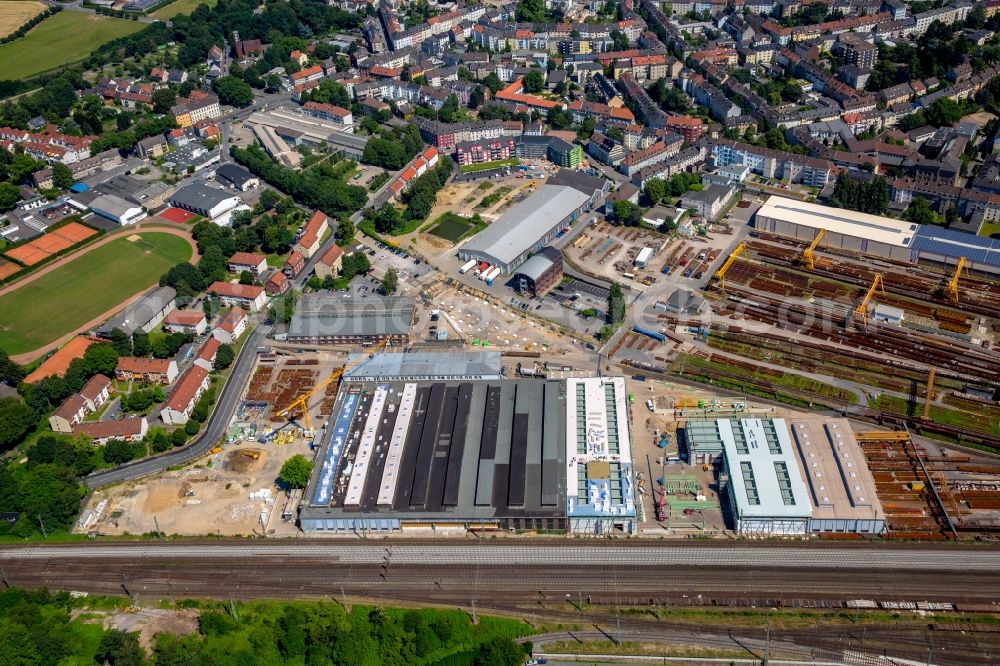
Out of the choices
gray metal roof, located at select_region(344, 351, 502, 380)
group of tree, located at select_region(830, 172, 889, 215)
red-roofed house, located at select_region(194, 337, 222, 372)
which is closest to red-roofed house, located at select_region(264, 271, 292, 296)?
red-roofed house, located at select_region(194, 337, 222, 372)

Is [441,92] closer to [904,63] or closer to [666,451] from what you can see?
[904,63]

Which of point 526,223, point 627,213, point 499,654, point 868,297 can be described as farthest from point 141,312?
point 868,297

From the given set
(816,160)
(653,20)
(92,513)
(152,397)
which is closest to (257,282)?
(152,397)

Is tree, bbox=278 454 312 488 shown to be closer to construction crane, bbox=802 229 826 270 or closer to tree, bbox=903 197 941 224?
construction crane, bbox=802 229 826 270

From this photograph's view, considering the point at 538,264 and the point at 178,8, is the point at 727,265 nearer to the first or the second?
the point at 538,264

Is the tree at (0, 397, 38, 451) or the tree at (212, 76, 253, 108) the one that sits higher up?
the tree at (212, 76, 253, 108)

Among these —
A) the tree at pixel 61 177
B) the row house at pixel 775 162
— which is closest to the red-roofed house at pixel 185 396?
the tree at pixel 61 177
